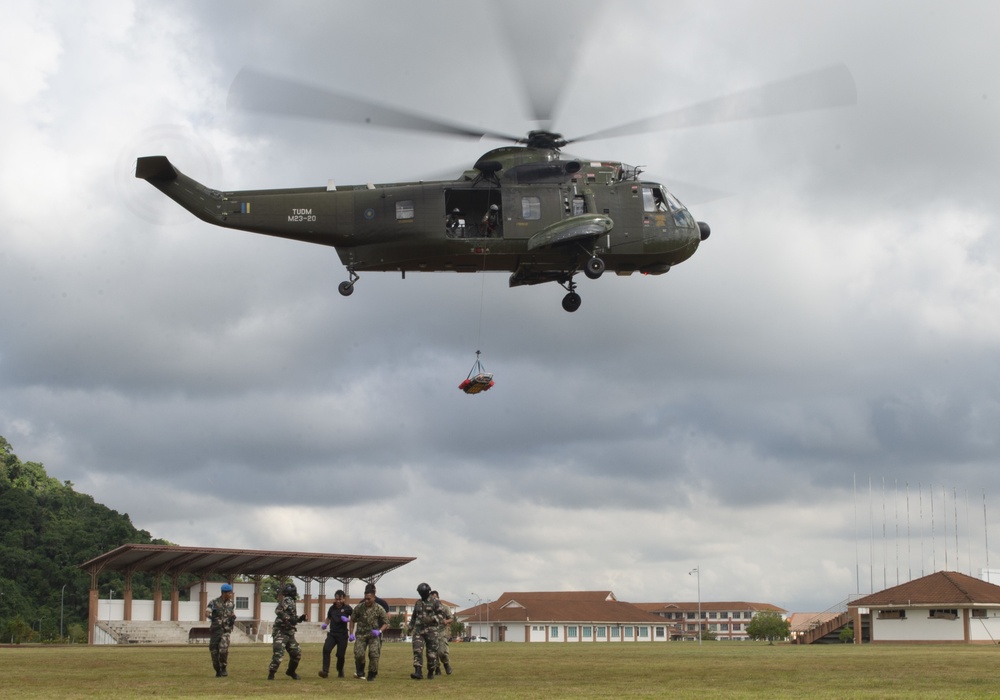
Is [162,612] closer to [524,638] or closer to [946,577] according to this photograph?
[946,577]

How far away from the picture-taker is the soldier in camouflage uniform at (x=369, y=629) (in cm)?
1973

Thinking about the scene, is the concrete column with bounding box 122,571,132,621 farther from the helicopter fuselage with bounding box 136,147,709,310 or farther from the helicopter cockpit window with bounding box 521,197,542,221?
the helicopter cockpit window with bounding box 521,197,542,221

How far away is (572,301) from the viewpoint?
32094 millimetres

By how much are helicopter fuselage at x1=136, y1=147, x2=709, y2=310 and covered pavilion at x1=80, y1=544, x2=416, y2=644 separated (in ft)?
114

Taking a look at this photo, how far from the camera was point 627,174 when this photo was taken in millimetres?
32156

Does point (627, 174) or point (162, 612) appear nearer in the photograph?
point (627, 174)

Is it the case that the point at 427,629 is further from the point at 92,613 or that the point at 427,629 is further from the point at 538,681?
the point at 92,613

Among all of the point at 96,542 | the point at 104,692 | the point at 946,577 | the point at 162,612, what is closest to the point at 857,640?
the point at 946,577

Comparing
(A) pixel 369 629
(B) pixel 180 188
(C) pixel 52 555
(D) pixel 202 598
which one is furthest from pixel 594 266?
(C) pixel 52 555

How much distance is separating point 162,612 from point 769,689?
61363mm

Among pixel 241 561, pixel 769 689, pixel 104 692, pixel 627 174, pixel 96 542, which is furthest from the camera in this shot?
pixel 96 542

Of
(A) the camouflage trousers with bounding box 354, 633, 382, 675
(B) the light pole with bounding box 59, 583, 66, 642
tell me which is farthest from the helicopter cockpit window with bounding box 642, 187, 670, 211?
(B) the light pole with bounding box 59, 583, 66, 642

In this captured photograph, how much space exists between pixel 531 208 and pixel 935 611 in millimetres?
50131

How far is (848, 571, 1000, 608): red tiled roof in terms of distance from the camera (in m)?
67.2
